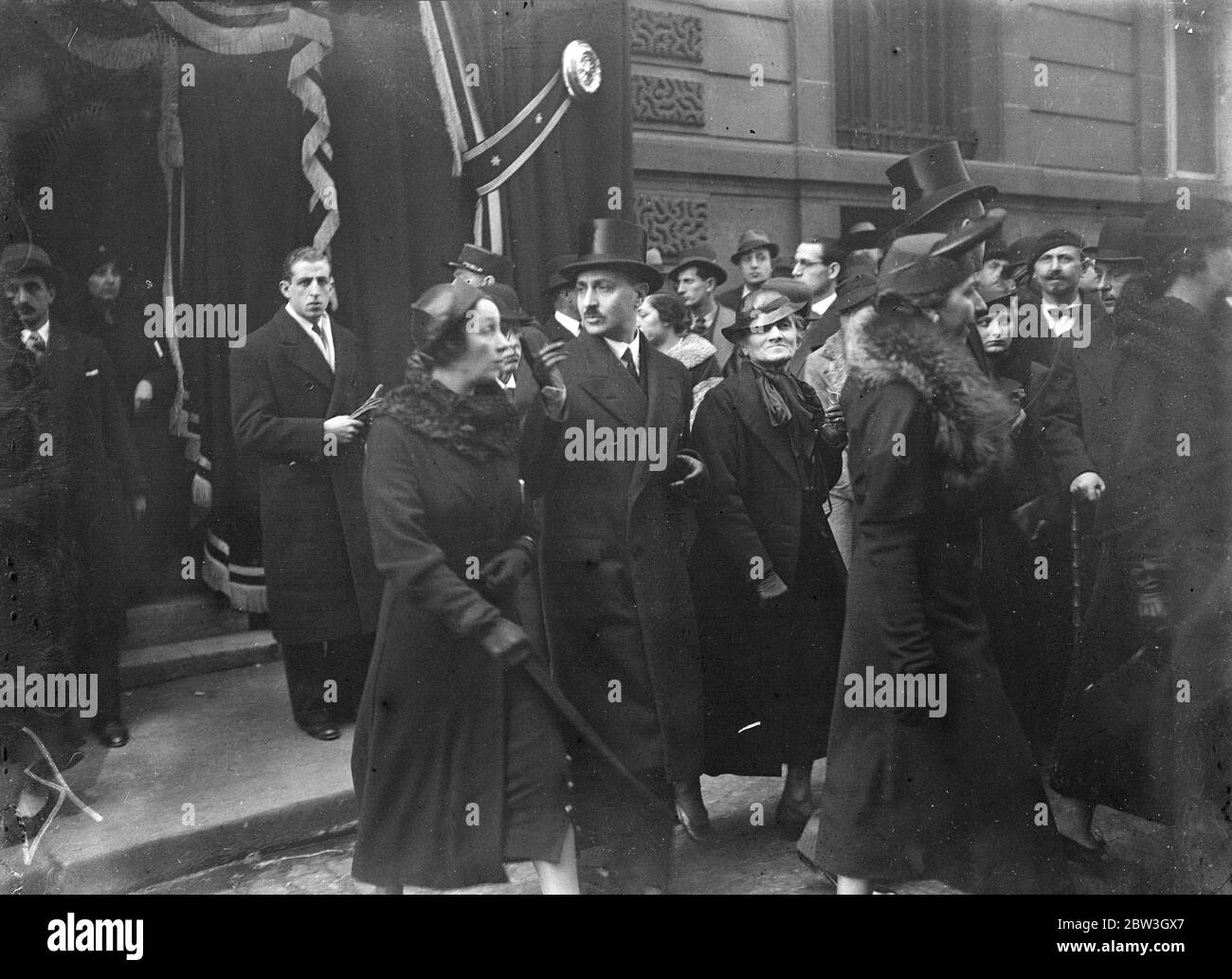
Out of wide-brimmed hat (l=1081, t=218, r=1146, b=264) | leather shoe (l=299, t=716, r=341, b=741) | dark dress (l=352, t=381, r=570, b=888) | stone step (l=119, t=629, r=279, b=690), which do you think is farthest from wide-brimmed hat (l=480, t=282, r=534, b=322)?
wide-brimmed hat (l=1081, t=218, r=1146, b=264)

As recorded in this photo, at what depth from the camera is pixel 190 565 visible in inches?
151

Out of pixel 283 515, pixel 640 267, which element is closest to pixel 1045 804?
pixel 640 267

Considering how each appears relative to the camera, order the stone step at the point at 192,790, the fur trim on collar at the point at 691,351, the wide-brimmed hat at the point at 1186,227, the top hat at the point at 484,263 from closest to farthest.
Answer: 1. the stone step at the point at 192,790
2. the top hat at the point at 484,263
3. the wide-brimmed hat at the point at 1186,227
4. the fur trim on collar at the point at 691,351

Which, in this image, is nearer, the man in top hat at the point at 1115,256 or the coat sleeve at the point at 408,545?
the coat sleeve at the point at 408,545

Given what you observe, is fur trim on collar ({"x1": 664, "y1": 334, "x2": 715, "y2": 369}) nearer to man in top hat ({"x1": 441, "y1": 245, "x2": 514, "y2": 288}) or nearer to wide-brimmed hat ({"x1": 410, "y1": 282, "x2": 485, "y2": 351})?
man in top hat ({"x1": 441, "y1": 245, "x2": 514, "y2": 288})

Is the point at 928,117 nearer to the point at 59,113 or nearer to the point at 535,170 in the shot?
the point at 535,170

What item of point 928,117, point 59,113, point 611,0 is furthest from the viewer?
point 928,117

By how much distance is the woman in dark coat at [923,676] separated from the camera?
344cm

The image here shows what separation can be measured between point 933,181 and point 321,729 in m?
2.90

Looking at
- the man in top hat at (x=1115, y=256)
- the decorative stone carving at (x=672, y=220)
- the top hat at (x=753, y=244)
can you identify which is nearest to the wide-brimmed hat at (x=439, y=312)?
the decorative stone carving at (x=672, y=220)

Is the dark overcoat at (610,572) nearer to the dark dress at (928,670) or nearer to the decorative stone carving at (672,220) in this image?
the dark dress at (928,670)

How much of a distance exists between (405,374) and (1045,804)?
2344 millimetres

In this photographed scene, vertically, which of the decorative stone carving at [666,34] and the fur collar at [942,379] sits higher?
the decorative stone carving at [666,34]

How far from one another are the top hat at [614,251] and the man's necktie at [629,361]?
28 cm
